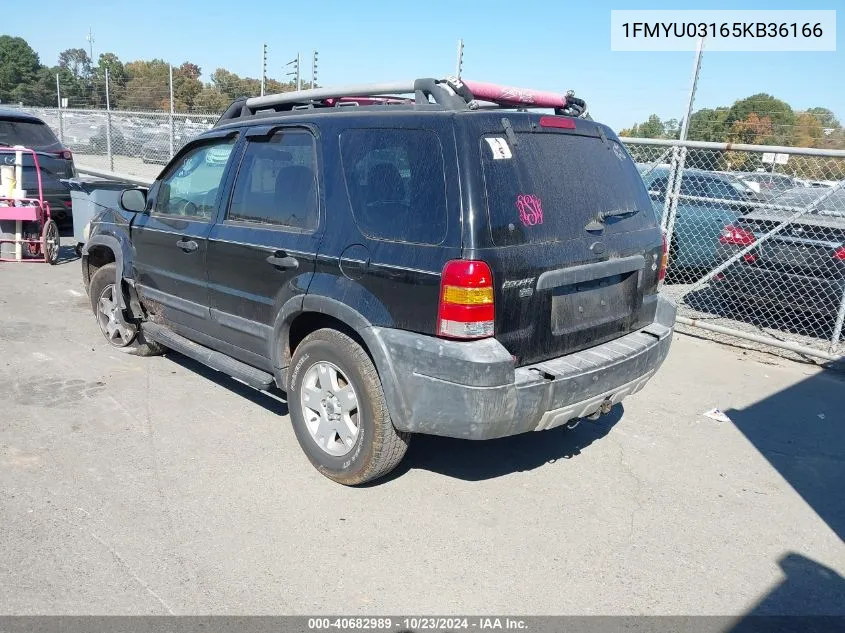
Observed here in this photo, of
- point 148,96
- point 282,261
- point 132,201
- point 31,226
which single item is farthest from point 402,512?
point 148,96

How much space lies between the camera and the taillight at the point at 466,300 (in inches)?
119

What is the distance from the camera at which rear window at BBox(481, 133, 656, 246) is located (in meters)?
3.19

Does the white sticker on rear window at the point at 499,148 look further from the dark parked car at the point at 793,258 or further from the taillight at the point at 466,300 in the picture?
the dark parked car at the point at 793,258

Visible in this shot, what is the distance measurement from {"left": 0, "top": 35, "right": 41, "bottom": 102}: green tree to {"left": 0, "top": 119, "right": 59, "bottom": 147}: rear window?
230ft

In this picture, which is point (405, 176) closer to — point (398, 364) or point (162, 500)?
point (398, 364)

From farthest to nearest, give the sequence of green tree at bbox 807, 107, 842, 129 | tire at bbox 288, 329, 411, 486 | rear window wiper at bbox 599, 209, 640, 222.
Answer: green tree at bbox 807, 107, 842, 129 → rear window wiper at bbox 599, 209, 640, 222 → tire at bbox 288, 329, 411, 486

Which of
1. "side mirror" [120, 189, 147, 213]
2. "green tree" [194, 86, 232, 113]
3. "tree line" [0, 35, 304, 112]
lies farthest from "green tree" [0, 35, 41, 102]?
"side mirror" [120, 189, 147, 213]

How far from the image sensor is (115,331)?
19.2 feet

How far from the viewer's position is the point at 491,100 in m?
3.90

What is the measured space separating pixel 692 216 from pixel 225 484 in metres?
7.15

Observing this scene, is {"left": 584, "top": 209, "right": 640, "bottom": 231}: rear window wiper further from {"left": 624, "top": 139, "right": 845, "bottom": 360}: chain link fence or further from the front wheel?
the front wheel

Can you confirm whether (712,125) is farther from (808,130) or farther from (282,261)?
(282,261)

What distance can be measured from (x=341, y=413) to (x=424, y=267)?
1.03 m

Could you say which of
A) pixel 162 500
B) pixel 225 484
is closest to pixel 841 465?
pixel 225 484
